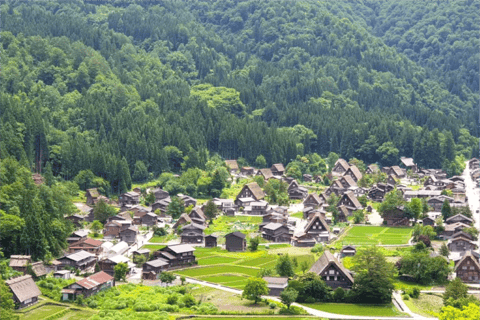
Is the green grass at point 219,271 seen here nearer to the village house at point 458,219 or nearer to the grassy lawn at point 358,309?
the grassy lawn at point 358,309

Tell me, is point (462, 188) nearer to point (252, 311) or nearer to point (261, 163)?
point (261, 163)

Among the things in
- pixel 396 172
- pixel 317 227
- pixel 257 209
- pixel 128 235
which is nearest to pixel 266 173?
pixel 396 172

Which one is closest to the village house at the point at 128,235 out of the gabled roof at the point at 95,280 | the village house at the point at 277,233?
the village house at the point at 277,233

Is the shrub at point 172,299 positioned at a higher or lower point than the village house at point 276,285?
lower

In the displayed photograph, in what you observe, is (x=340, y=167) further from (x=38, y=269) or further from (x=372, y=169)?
(x=38, y=269)

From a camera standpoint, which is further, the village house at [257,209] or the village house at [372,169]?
the village house at [372,169]

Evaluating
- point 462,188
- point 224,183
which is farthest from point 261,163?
point 462,188

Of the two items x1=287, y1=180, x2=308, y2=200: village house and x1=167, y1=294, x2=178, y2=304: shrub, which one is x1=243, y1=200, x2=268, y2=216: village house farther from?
x1=167, y1=294, x2=178, y2=304: shrub
